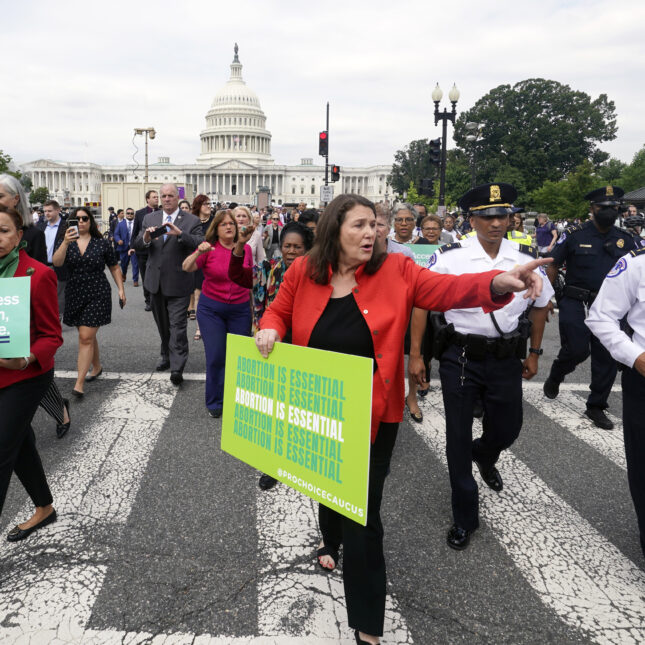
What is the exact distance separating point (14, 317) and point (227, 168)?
128 m

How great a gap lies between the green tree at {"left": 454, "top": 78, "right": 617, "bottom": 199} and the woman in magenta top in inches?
2809

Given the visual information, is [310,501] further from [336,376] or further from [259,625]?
[336,376]

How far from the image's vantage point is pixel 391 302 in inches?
96.3

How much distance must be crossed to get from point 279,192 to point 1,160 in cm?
8924

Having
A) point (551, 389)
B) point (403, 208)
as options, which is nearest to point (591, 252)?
point (551, 389)

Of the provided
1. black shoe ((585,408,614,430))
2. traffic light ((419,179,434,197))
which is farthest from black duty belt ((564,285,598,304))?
traffic light ((419,179,434,197))

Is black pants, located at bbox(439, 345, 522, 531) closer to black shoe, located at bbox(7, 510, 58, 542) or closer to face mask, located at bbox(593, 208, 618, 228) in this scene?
black shoe, located at bbox(7, 510, 58, 542)

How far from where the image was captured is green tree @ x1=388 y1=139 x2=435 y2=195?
336 feet

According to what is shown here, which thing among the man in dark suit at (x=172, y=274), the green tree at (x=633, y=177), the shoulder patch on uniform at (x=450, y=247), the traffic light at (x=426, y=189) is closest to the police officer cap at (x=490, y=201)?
the shoulder patch on uniform at (x=450, y=247)

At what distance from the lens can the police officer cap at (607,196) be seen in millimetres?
5723

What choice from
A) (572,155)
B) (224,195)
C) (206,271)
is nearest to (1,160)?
(206,271)

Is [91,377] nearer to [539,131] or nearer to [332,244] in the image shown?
[332,244]

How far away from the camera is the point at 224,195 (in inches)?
4985

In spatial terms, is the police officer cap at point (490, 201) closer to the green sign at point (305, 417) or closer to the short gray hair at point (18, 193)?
the green sign at point (305, 417)
